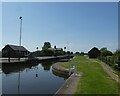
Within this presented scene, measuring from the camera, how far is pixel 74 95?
13.1 metres

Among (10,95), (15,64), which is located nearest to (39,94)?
(10,95)

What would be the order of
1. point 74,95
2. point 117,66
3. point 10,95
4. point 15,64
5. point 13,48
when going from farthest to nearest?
point 13,48
point 15,64
point 117,66
point 10,95
point 74,95

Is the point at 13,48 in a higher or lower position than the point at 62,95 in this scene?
higher

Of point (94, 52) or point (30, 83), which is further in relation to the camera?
point (94, 52)

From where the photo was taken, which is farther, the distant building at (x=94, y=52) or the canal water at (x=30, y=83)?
the distant building at (x=94, y=52)

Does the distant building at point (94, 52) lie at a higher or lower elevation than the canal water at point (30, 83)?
higher

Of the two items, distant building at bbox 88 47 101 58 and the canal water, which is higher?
distant building at bbox 88 47 101 58

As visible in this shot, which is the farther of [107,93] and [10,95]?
[10,95]

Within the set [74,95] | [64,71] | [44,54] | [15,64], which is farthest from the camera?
[44,54]

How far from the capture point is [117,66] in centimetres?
3005

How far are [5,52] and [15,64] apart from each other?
33.9m

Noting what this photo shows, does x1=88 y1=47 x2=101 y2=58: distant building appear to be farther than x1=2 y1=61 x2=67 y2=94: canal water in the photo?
Yes

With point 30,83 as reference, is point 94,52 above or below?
above

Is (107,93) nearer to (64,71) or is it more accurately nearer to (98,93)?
(98,93)
